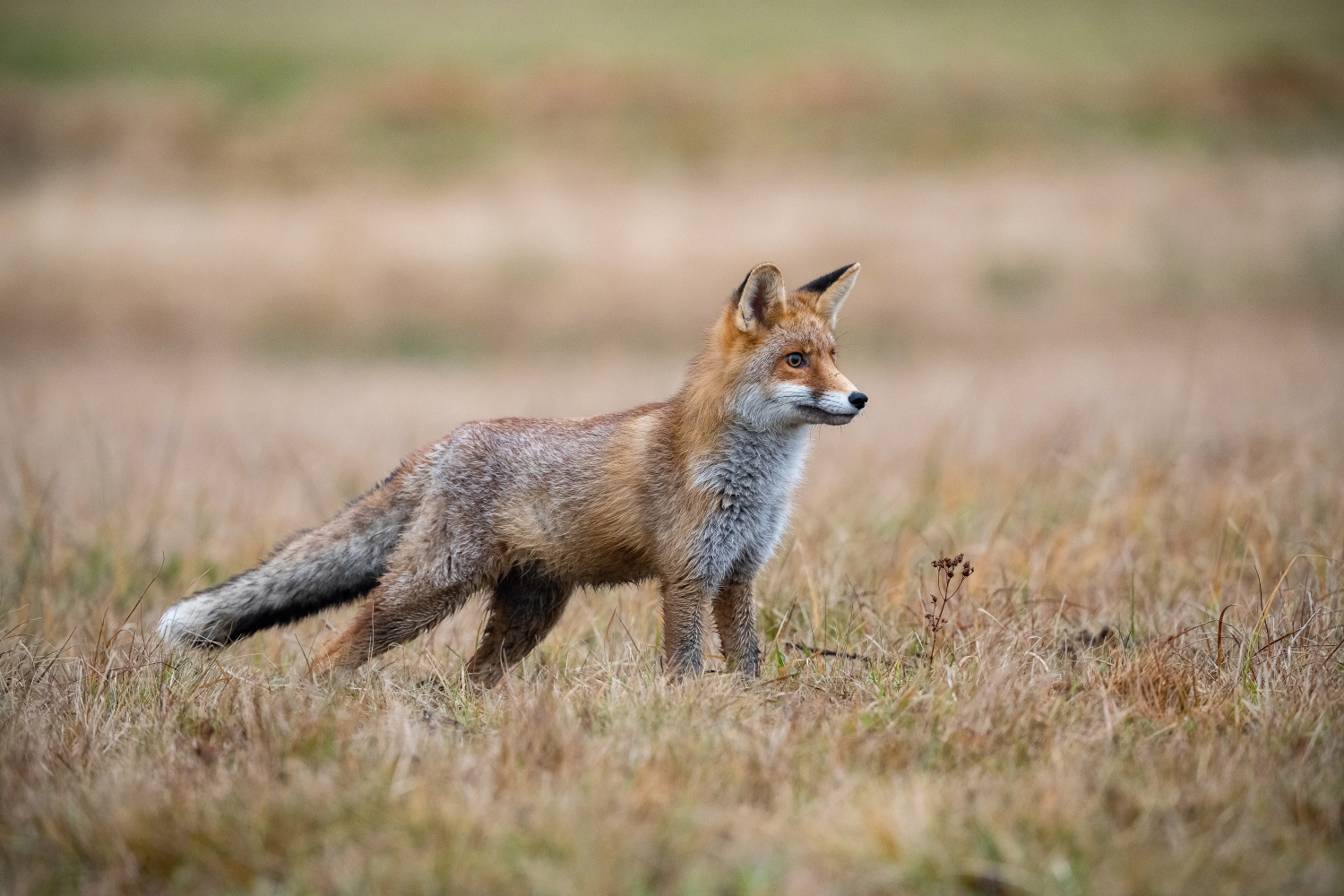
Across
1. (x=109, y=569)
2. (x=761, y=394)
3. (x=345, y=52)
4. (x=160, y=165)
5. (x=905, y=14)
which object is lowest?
(x=109, y=569)

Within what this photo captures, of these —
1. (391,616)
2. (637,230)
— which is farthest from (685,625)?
(637,230)

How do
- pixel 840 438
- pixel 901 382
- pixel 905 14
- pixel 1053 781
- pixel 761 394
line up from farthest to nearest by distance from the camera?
pixel 905 14 < pixel 901 382 < pixel 840 438 < pixel 761 394 < pixel 1053 781

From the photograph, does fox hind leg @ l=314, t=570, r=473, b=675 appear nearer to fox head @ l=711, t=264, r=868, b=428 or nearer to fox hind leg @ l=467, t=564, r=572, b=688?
fox hind leg @ l=467, t=564, r=572, b=688

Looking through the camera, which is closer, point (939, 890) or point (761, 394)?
point (939, 890)

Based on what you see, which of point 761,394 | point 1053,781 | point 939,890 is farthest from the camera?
point 761,394

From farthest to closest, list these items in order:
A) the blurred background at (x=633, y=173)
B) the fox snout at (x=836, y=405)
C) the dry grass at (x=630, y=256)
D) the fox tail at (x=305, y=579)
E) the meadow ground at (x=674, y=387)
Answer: the blurred background at (x=633, y=173) < the dry grass at (x=630, y=256) < the fox tail at (x=305, y=579) < the fox snout at (x=836, y=405) < the meadow ground at (x=674, y=387)

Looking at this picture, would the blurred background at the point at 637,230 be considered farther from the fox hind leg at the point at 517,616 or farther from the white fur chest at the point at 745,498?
the fox hind leg at the point at 517,616

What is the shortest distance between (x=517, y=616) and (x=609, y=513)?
0.75 meters

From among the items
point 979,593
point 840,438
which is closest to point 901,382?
point 840,438

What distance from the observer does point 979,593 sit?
505cm

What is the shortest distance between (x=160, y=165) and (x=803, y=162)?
13.7 metres

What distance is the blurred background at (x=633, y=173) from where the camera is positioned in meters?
18.8

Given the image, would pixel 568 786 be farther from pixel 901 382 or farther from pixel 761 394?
pixel 901 382

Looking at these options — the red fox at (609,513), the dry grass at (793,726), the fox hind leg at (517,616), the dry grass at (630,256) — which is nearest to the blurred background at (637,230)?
the dry grass at (630,256)
